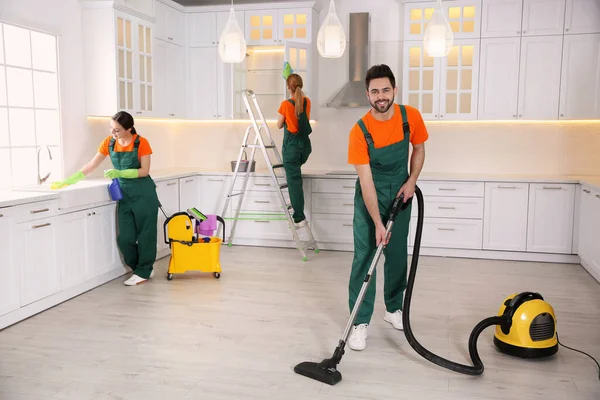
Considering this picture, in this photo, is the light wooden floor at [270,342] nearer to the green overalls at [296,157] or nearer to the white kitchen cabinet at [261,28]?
the green overalls at [296,157]

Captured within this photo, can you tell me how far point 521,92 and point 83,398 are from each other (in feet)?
15.6

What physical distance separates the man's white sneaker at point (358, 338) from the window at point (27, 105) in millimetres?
2907

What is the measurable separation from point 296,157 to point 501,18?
7.82 feet

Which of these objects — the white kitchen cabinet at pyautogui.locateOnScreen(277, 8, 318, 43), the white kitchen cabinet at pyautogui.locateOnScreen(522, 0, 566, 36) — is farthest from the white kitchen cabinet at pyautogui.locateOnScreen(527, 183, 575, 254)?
the white kitchen cabinet at pyautogui.locateOnScreen(277, 8, 318, 43)

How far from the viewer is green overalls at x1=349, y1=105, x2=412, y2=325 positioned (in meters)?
3.22

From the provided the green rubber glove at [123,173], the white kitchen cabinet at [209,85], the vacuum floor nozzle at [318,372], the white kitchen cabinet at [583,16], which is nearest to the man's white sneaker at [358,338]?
the vacuum floor nozzle at [318,372]

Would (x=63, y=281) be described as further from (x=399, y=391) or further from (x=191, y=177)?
(x=399, y=391)

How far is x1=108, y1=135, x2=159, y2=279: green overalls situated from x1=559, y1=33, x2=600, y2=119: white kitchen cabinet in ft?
12.9

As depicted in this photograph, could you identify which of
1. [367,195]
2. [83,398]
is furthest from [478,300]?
[83,398]

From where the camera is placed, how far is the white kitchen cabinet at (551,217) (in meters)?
5.40

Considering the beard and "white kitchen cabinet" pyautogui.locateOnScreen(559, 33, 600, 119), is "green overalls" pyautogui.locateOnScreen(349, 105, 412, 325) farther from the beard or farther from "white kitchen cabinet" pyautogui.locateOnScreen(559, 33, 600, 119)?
"white kitchen cabinet" pyautogui.locateOnScreen(559, 33, 600, 119)

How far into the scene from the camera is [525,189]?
216 inches

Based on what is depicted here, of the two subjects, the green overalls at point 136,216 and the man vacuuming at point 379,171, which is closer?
the man vacuuming at point 379,171

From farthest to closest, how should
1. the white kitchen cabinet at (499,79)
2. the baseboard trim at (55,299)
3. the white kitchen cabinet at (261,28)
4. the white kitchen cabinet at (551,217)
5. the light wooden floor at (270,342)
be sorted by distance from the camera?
the white kitchen cabinet at (261,28), the white kitchen cabinet at (499,79), the white kitchen cabinet at (551,217), the baseboard trim at (55,299), the light wooden floor at (270,342)
